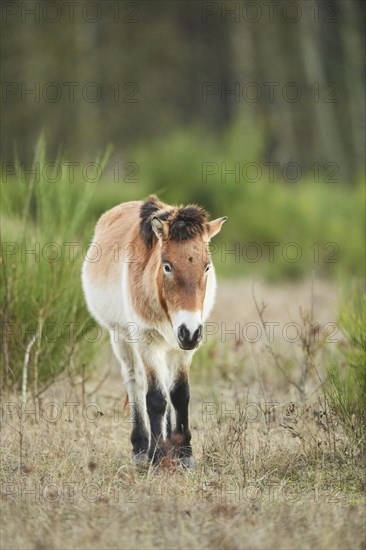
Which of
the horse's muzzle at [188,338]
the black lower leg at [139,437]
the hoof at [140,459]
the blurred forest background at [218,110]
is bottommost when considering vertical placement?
the hoof at [140,459]

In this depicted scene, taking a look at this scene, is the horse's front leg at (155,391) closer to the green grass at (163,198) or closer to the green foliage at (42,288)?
the green grass at (163,198)

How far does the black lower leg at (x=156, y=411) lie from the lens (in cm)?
641

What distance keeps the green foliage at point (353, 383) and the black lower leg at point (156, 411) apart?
1.18m

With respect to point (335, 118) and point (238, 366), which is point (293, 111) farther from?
point (238, 366)

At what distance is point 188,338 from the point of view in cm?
571

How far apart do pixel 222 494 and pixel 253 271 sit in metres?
12.2

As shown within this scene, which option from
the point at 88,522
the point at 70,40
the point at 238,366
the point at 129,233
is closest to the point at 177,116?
the point at 70,40

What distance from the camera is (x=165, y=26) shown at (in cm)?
3331

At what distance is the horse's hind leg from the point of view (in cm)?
677

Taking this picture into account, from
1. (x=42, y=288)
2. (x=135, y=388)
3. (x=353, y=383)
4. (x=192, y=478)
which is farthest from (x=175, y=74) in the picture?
(x=192, y=478)

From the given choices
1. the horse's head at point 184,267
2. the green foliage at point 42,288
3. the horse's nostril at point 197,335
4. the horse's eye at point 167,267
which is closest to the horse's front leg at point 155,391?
the horse's head at point 184,267

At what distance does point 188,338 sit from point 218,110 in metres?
32.4

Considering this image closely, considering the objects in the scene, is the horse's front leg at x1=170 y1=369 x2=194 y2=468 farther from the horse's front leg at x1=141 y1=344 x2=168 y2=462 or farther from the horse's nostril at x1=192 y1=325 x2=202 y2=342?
the horse's nostril at x1=192 y1=325 x2=202 y2=342

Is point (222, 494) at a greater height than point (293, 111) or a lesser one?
lesser
